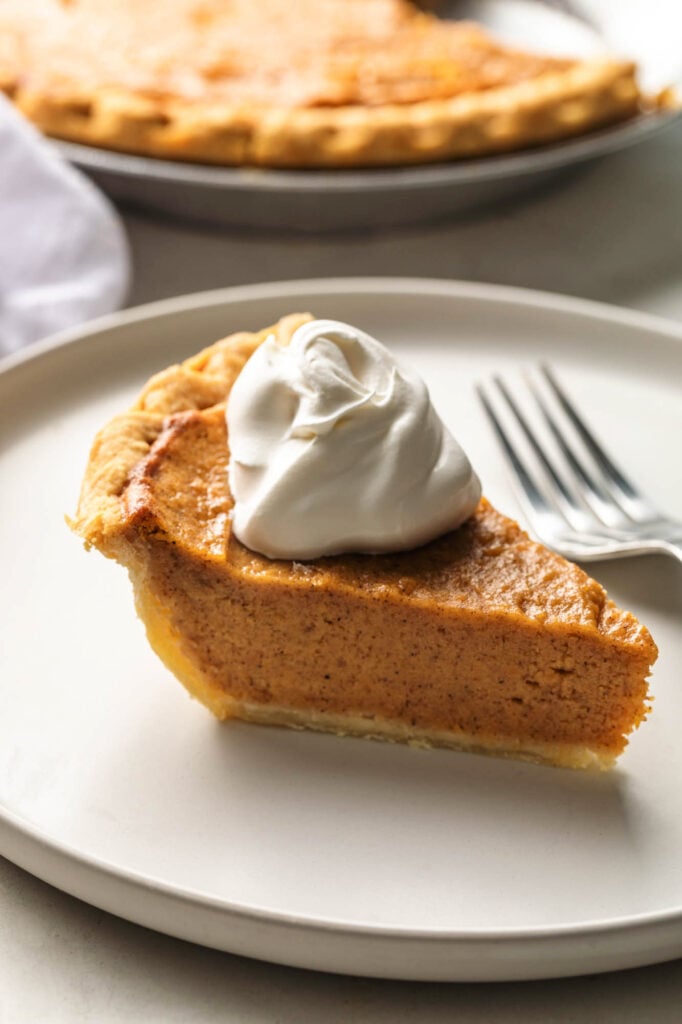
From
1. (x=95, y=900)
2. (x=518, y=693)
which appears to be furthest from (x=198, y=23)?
(x=95, y=900)

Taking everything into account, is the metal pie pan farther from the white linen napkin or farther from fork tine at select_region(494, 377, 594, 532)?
fork tine at select_region(494, 377, 594, 532)

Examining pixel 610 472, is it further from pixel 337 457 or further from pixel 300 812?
pixel 300 812

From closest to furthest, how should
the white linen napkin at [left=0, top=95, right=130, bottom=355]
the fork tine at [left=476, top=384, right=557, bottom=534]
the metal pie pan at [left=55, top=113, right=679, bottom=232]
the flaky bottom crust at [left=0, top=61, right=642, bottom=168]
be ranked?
the fork tine at [left=476, top=384, right=557, bottom=534]
the white linen napkin at [left=0, top=95, right=130, bottom=355]
the metal pie pan at [left=55, top=113, right=679, bottom=232]
the flaky bottom crust at [left=0, top=61, right=642, bottom=168]

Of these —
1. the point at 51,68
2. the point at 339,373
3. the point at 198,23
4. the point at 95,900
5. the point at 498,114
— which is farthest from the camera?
the point at 198,23

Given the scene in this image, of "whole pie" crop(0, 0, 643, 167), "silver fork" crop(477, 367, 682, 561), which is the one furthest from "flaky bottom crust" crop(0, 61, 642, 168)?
"silver fork" crop(477, 367, 682, 561)

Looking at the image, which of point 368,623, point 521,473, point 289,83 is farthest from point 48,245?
point 368,623

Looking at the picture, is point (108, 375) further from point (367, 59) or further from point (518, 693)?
point (367, 59)
